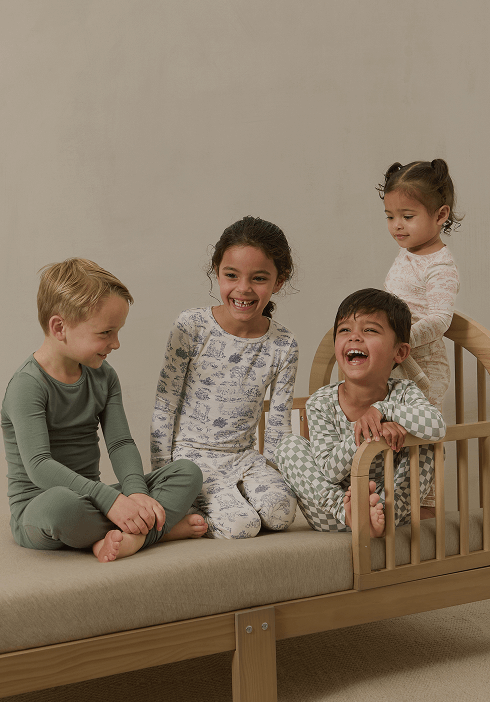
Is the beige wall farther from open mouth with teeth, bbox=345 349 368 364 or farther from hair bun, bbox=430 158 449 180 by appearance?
open mouth with teeth, bbox=345 349 368 364

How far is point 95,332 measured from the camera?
4.72 feet

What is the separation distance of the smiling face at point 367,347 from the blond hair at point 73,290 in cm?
47

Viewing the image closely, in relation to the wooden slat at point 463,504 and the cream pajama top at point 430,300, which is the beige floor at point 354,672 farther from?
the cream pajama top at point 430,300

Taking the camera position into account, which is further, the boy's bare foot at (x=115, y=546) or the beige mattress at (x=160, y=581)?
the boy's bare foot at (x=115, y=546)

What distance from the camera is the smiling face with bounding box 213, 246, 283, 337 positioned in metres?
1.62

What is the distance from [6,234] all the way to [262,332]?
98 cm

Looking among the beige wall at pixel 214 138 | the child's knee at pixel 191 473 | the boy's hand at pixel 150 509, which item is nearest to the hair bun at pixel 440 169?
the beige wall at pixel 214 138

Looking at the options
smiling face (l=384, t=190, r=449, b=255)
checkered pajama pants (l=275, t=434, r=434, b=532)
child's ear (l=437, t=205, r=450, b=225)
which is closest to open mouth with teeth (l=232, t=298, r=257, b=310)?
checkered pajama pants (l=275, t=434, r=434, b=532)

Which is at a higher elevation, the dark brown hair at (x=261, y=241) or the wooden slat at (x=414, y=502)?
the dark brown hair at (x=261, y=241)

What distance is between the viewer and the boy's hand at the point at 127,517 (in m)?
1.36

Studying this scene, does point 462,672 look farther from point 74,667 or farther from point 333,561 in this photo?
point 74,667

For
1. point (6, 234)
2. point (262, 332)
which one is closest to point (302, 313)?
point (262, 332)

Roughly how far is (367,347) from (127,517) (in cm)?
58

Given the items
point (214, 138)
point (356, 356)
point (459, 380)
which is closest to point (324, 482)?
point (356, 356)
